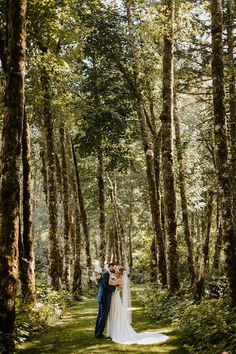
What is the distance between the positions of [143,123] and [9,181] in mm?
13234

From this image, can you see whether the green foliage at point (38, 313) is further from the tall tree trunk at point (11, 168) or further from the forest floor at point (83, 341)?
the tall tree trunk at point (11, 168)

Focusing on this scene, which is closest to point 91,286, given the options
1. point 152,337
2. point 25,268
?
point 25,268

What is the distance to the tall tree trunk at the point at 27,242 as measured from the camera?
42.5 ft

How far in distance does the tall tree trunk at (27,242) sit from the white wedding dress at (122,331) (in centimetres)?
266

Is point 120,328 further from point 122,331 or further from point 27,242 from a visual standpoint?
point 27,242

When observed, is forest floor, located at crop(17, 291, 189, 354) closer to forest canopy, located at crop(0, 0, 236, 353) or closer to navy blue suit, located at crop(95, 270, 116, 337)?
navy blue suit, located at crop(95, 270, 116, 337)

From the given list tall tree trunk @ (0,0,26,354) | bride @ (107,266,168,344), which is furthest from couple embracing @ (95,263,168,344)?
tall tree trunk @ (0,0,26,354)

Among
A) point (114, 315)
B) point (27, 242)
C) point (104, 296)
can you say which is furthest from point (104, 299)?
point (27, 242)

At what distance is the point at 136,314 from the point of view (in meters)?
16.4

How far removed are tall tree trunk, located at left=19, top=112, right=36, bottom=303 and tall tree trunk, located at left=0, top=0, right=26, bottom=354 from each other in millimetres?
3919

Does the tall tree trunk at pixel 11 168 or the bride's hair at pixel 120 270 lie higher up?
the tall tree trunk at pixel 11 168

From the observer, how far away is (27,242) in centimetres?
1295

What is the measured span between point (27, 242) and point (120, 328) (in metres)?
3.69

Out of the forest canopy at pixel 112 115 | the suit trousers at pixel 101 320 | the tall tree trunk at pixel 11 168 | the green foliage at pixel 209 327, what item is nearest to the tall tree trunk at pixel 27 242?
the forest canopy at pixel 112 115
